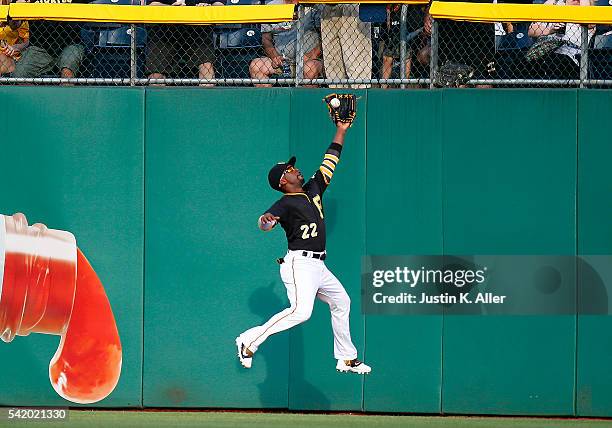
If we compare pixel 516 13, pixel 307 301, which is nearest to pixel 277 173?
pixel 307 301

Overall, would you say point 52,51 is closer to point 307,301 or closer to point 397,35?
point 397,35

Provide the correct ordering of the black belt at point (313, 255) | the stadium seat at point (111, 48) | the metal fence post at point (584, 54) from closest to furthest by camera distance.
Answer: the black belt at point (313, 255) < the metal fence post at point (584, 54) < the stadium seat at point (111, 48)

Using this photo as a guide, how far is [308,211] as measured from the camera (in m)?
8.61

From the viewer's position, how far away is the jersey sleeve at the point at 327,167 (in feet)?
28.7

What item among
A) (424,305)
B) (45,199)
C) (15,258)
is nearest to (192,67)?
→ (45,199)

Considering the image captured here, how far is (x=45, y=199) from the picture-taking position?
903 centimetres

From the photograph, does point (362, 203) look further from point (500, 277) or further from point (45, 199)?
point (45, 199)

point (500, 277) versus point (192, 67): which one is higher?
point (192, 67)

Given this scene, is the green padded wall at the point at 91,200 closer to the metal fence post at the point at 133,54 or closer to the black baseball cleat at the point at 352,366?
Answer: the metal fence post at the point at 133,54

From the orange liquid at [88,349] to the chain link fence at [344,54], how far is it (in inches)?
70.6

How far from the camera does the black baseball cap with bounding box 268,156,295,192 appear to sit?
8.69 m

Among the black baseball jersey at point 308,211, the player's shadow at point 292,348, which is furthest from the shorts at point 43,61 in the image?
the player's shadow at point 292,348

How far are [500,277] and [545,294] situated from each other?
1.40ft

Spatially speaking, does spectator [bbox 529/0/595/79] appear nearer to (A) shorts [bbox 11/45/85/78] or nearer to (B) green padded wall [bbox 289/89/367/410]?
(B) green padded wall [bbox 289/89/367/410]
